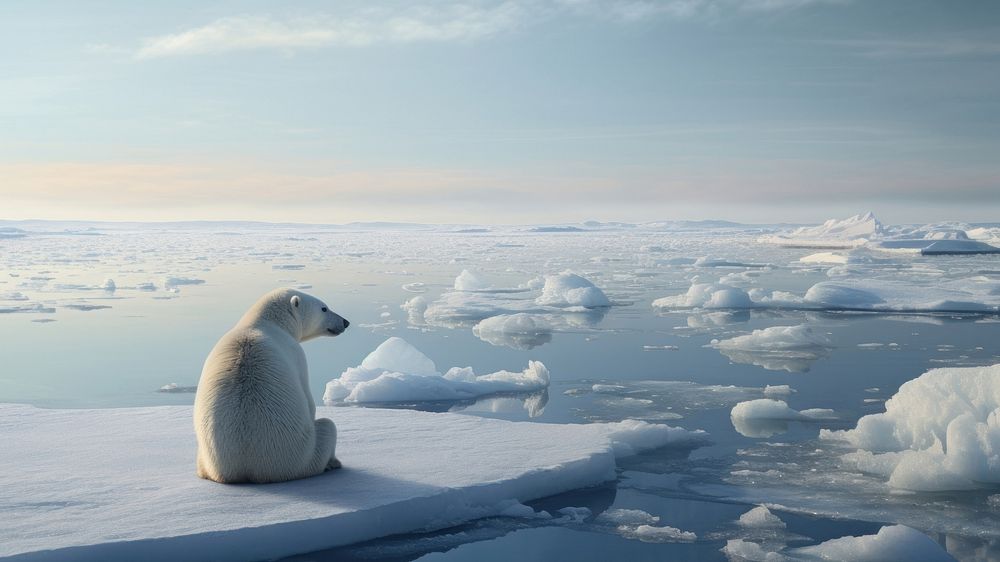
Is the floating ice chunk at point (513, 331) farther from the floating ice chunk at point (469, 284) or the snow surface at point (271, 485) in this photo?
the snow surface at point (271, 485)

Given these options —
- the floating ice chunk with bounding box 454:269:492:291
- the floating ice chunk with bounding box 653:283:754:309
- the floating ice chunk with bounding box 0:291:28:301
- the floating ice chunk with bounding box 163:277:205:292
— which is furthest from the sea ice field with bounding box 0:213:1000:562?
the floating ice chunk with bounding box 163:277:205:292

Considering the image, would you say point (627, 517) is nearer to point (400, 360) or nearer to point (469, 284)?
point (400, 360)

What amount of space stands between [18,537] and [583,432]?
120 inches

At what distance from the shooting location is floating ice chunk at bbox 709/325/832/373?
31.0 ft

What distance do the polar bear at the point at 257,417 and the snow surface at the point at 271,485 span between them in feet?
0.30

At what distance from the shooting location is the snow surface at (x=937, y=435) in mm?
4508

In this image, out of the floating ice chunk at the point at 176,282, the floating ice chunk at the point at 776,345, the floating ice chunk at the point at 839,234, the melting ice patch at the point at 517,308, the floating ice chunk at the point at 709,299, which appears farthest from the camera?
the floating ice chunk at the point at 839,234

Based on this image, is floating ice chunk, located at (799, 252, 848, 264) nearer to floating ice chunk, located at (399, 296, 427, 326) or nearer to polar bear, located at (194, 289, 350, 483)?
floating ice chunk, located at (399, 296, 427, 326)

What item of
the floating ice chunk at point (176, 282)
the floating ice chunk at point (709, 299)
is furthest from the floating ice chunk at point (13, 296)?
the floating ice chunk at point (709, 299)

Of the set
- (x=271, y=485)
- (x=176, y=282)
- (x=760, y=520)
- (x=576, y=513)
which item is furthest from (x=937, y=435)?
(x=176, y=282)

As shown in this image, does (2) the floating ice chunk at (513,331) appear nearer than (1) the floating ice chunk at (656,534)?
No

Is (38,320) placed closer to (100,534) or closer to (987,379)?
(100,534)

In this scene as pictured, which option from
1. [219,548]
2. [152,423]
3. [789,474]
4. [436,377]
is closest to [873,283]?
[436,377]

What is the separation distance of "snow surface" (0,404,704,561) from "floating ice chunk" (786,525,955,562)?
1322mm
